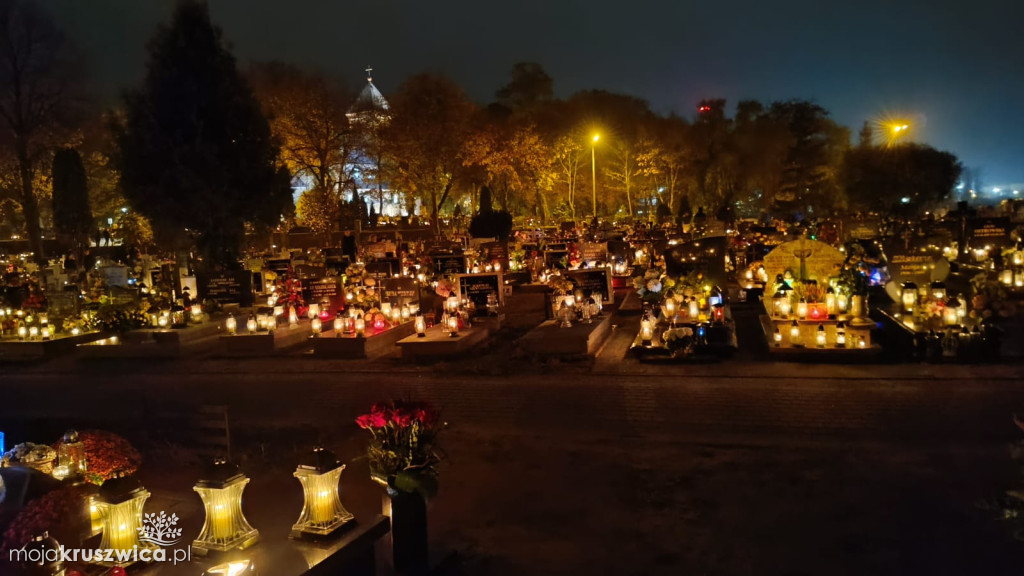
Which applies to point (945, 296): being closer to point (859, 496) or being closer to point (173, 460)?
point (859, 496)

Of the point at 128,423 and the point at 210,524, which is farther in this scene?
the point at 128,423

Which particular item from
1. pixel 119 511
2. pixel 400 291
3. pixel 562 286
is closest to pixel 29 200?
A: pixel 400 291

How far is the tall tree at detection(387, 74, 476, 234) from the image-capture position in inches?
1661

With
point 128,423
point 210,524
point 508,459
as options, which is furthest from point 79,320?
point 210,524

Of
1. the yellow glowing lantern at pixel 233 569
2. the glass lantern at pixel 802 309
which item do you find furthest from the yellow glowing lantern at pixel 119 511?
the glass lantern at pixel 802 309

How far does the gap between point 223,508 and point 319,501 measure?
2.21ft

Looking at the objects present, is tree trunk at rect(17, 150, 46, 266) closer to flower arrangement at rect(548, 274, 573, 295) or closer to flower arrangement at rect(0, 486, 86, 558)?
flower arrangement at rect(548, 274, 573, 295)

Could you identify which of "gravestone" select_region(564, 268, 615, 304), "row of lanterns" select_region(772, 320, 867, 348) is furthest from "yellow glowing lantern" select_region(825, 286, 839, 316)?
"gravestone" select_region(564, 268, 615, 304)

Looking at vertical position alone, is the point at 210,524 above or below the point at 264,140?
below

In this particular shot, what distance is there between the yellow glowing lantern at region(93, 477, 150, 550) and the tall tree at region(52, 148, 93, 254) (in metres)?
37.9

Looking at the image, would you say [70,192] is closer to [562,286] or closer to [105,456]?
[562,286]

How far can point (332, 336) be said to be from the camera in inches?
637

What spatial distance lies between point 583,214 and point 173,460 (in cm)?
5806

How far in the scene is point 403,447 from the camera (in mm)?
5957
